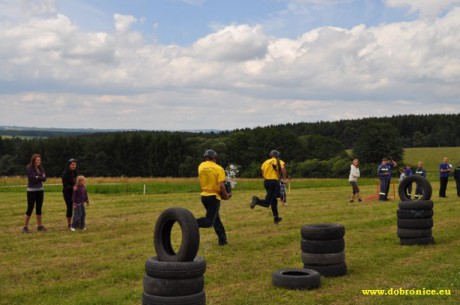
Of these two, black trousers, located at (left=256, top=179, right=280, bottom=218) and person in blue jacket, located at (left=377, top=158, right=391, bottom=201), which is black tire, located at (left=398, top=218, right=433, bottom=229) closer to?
black trousers, located at (left=256, top=179, right=280, bottom=218)

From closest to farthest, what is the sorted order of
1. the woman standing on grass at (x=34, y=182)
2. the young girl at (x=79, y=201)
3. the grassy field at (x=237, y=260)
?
the grassy field at (x=237, y=260) → the woman standing on grass at (x=34, y=182) → the young girl at (x=79, y=201)

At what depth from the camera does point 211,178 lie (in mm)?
11180

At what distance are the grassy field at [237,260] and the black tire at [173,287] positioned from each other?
1.08m

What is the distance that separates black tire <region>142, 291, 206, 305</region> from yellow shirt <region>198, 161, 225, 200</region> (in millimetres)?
4723

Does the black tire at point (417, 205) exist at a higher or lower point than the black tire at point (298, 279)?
higher

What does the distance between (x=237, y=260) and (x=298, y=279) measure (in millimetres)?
2429

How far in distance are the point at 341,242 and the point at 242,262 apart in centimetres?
203

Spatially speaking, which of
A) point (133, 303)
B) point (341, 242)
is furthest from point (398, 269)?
point (133, 303)

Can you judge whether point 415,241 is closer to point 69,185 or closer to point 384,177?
point 69,185

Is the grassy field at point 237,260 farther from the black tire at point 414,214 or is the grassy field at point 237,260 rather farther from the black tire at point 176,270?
the black tire at point 176,270

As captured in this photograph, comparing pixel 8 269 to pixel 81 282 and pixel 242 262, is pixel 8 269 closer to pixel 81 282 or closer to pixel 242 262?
pixel 81 282

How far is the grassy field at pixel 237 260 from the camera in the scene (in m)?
7.79

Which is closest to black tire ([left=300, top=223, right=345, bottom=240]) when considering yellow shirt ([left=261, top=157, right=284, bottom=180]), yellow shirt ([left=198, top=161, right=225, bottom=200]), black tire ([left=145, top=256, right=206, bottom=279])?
yellow shirt ([left=198, top=161, right=225, bottom=200])

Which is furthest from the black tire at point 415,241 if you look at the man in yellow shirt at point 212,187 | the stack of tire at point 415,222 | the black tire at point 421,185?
the man in yellow shirt at point 212,187
